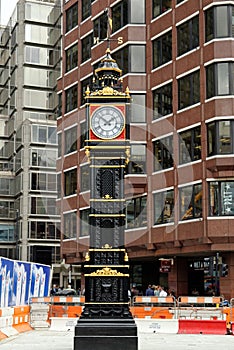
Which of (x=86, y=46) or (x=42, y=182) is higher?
(x=86, y=46)

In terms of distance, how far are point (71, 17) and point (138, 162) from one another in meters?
19.4

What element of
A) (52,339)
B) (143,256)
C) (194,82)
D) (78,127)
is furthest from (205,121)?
(52,339)

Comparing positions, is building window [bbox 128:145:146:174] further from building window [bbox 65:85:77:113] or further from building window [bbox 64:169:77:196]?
building window [bbox 65:85:77:113]

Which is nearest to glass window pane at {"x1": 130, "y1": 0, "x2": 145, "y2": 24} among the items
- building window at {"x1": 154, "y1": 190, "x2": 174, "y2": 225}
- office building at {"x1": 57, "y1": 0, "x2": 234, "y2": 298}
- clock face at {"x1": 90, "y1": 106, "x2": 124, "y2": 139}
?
office building at {"x1": 57, "y1": 0, "x2": 234, "y2": 298}

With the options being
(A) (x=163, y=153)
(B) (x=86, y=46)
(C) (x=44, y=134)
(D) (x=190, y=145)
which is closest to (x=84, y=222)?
(A) (x=163, y=153)

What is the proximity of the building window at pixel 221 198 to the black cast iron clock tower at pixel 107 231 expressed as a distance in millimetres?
22319

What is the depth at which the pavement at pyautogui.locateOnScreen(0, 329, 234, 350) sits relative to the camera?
21.2 metres

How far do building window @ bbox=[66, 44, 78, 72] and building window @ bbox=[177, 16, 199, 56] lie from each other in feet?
50.9

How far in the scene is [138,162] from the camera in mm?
48406

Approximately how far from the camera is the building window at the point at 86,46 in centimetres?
5756

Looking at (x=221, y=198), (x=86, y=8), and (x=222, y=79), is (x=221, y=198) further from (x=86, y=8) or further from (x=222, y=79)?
(x=86, y=8)

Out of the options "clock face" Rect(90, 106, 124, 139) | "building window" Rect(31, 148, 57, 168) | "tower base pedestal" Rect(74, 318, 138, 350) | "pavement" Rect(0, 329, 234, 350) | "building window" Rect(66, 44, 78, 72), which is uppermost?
"building window" Rect(66, 44, 78, 72)

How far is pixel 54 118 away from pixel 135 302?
6040 centimetres

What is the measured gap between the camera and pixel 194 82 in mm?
44469
